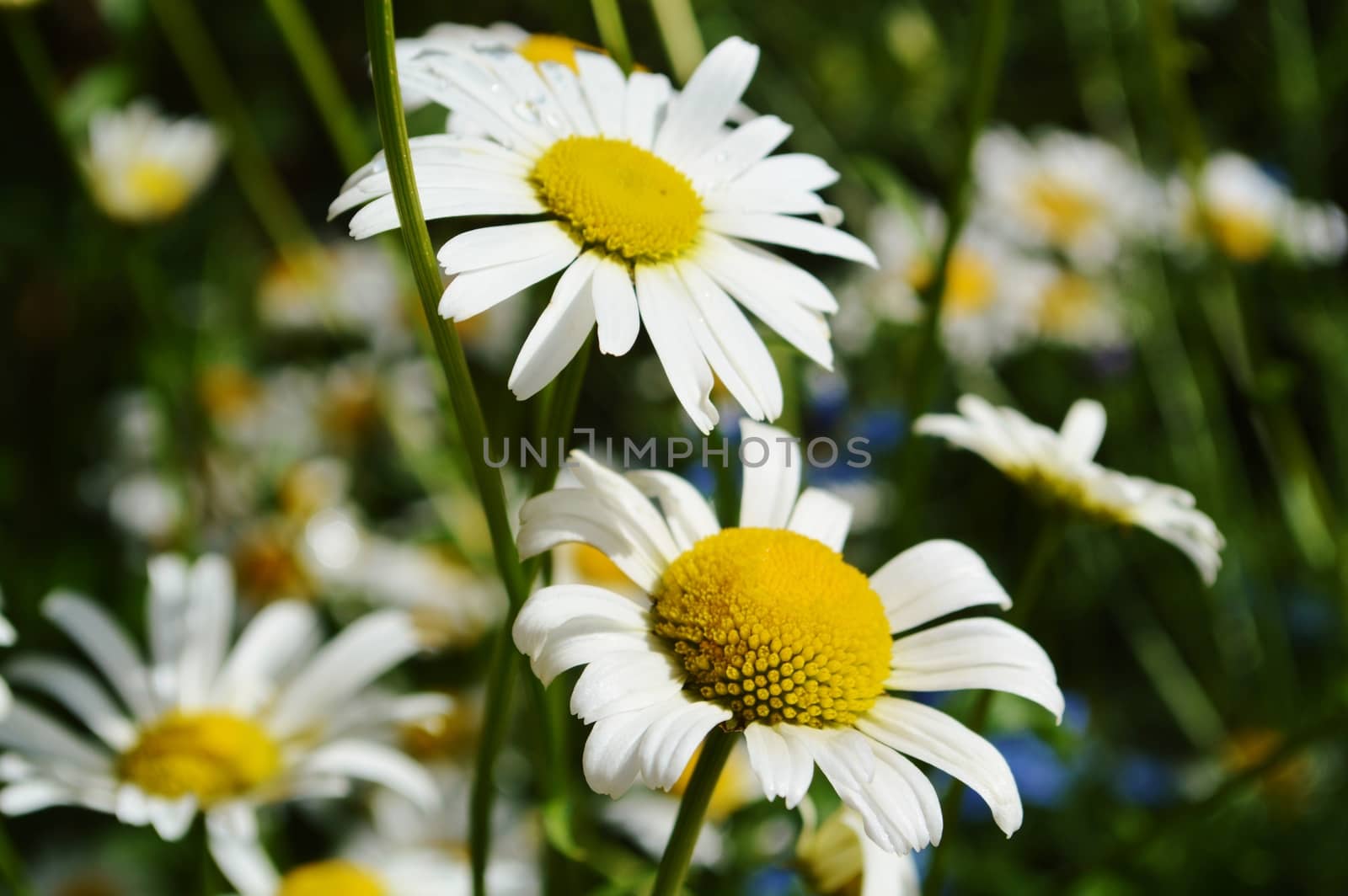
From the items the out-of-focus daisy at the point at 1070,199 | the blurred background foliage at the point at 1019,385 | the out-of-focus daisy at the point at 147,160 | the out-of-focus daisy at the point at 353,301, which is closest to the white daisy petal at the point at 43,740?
the blurred background foliage at the point at 1019,385

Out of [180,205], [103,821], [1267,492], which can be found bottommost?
[1267,492]

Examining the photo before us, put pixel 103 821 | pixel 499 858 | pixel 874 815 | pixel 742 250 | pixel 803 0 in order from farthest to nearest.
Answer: pixel 803 0 < pixel 103 821 < pixel 499 858 < pixel 742 250 < pixel 874 815

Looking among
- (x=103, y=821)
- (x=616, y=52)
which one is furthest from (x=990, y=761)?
(x=103, y=821)

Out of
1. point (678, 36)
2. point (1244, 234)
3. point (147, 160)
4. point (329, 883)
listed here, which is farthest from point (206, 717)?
point (1244, 234)

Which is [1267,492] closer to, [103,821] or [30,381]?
[103,821]

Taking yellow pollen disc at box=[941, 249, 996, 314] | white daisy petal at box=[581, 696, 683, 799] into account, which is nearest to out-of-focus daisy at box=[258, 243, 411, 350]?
yellow pollen disc at box=[941, 249, 996, 314]

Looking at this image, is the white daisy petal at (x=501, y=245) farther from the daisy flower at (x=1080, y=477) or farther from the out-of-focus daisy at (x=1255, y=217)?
the out-of-focus daisy at (x=1255, y=217)
